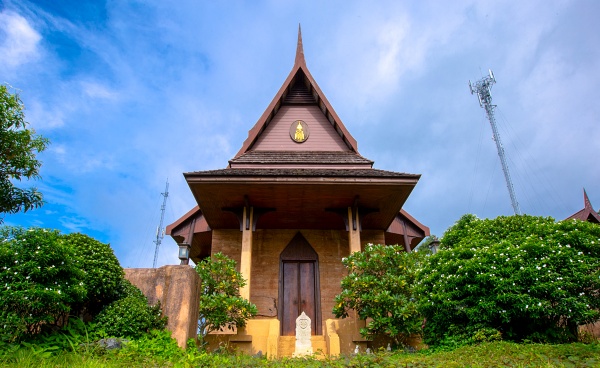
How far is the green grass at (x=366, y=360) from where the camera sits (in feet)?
17.3

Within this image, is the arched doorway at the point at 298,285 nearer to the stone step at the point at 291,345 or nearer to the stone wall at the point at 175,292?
the stone step at the point at 291,345

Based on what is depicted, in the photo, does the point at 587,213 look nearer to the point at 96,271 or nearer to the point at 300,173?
the point at 300,173

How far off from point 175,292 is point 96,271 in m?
1.39

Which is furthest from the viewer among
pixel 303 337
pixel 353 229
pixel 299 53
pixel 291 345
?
pixel 299 53

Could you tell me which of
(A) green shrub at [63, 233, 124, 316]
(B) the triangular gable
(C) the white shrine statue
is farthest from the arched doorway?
(A) green shrub at [63, 233, 124, 316]

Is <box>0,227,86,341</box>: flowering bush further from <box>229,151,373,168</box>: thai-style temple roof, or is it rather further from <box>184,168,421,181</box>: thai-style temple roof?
<box>229,151,373,168</box>: thai-style temple roof

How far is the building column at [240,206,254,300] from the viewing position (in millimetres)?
10359

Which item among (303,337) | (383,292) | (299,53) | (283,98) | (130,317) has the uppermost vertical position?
(299,53)

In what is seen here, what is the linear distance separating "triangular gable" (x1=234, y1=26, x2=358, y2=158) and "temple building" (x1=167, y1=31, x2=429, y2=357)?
0.11ft

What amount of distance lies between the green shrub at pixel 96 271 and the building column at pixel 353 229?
5684 mm

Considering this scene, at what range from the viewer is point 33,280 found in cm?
589

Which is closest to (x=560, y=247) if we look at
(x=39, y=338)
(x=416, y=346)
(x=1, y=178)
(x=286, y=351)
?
(x=416, y=346)

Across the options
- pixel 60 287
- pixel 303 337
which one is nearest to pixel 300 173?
pixel 303 337

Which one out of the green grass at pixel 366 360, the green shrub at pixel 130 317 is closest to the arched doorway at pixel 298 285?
the green shrub at pixel 130 317
